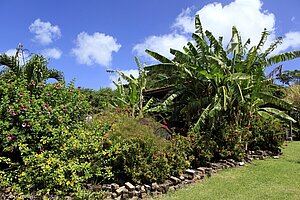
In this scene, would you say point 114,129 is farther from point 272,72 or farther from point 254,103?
point 272,72

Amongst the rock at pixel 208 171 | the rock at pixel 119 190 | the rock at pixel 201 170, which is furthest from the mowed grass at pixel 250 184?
the rock at pixel 119 190

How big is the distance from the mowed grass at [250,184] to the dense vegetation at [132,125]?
70cm

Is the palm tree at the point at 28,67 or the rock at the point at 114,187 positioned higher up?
the palm tree at the point at 28,67

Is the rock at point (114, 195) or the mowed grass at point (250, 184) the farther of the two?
the mowed grass at point (250, 184)

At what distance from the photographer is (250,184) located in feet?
25.1

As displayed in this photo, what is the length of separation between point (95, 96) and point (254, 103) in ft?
61.0

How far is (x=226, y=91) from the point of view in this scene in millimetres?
10562

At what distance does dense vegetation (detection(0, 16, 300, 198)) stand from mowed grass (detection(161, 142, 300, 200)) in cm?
70

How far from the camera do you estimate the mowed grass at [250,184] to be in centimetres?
670

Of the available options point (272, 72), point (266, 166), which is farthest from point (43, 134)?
point (272, 72)

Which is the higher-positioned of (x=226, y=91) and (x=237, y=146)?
(x=226, y=91)

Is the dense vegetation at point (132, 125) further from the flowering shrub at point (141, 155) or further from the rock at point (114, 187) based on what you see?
the rock at point (114, 187)

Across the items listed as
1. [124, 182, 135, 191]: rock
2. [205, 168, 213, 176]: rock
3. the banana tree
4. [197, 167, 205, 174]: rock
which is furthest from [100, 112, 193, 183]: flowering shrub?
the banana tree

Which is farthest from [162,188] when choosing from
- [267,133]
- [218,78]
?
[267,133]
